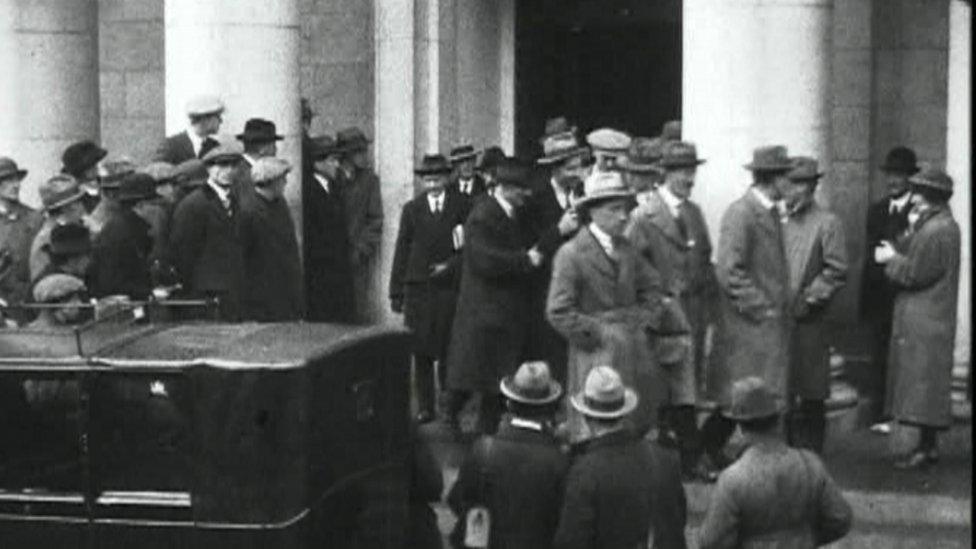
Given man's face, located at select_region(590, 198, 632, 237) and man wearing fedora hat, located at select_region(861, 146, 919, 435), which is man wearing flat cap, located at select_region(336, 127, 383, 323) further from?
man's face, located at select_region(590, 198, 632, 237)

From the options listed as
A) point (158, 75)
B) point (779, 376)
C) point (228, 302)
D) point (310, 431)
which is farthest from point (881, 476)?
point (158, 75)

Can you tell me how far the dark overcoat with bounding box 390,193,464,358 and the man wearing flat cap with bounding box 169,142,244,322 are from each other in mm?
2085

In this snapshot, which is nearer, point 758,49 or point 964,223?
point 758,49

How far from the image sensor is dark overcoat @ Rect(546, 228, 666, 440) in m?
12.4

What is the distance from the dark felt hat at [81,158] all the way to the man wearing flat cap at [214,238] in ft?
4.64

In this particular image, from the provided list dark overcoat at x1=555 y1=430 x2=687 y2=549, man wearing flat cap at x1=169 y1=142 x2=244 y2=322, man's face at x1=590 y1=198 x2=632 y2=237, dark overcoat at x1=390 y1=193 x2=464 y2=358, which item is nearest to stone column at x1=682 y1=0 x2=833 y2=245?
dark overcoat at x1=390 y1=193 x2=464 y2=358

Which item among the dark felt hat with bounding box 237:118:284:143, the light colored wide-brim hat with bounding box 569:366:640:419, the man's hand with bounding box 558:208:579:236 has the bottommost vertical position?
the light colored wide-brim hat with bounding box 569:366:640:419

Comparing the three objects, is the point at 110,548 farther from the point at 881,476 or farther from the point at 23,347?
the point at 881,476

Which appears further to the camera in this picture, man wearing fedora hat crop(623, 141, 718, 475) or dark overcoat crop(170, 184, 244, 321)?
dark overcoat crop(170, 184, 244, 321)

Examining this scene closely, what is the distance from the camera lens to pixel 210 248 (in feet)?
46.4

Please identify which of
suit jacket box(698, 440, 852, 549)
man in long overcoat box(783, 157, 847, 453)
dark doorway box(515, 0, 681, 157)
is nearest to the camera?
suit jacket box(698, 440, 852, 549)

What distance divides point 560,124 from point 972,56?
10.4m

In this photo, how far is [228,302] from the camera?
14.2 metres

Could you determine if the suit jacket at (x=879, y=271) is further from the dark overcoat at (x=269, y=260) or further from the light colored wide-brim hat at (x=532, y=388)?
the light colored wide-brim hat at (x=532, y=388)
